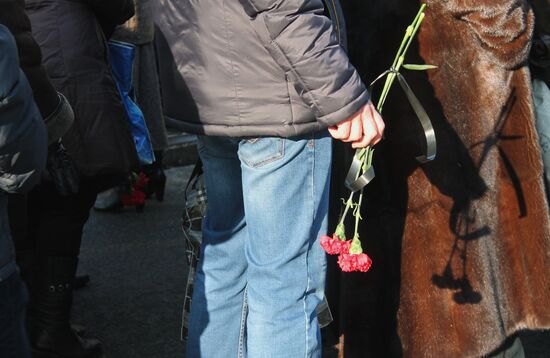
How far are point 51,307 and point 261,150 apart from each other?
1300 mm

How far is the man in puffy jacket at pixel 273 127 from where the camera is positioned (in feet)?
7.10

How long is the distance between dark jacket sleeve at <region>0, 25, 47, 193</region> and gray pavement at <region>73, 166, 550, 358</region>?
1.61 m

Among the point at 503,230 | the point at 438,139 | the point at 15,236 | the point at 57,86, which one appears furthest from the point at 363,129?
the point at 15,236

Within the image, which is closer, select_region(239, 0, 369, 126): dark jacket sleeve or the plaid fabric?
select_region(239, 0, 369, 126): dark jacket sleeve

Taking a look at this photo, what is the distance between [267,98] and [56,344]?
1.52 meters

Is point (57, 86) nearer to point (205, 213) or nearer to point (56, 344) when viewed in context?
point (205, 213)

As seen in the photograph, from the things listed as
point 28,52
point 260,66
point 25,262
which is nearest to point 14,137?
point 28,52

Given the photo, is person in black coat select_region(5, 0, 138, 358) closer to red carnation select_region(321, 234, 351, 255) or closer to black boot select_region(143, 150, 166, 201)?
red carnation select_region(321, 234, 351, 255)

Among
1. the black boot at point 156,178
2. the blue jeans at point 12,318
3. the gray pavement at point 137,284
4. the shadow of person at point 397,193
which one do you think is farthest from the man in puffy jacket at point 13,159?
the black boot at point 156,178

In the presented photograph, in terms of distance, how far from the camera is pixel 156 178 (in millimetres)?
5305

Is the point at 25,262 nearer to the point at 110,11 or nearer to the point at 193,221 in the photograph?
the point at 193,221

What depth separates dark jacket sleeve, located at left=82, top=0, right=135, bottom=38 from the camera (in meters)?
3.08

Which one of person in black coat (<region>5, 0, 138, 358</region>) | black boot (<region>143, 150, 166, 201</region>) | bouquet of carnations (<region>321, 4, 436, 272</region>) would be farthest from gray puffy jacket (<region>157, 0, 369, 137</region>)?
black boot (<region>143, 150, 166, 201</region>)

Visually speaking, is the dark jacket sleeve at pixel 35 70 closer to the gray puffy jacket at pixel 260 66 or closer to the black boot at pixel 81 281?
the gray puffy jacket at pixel 260 66
